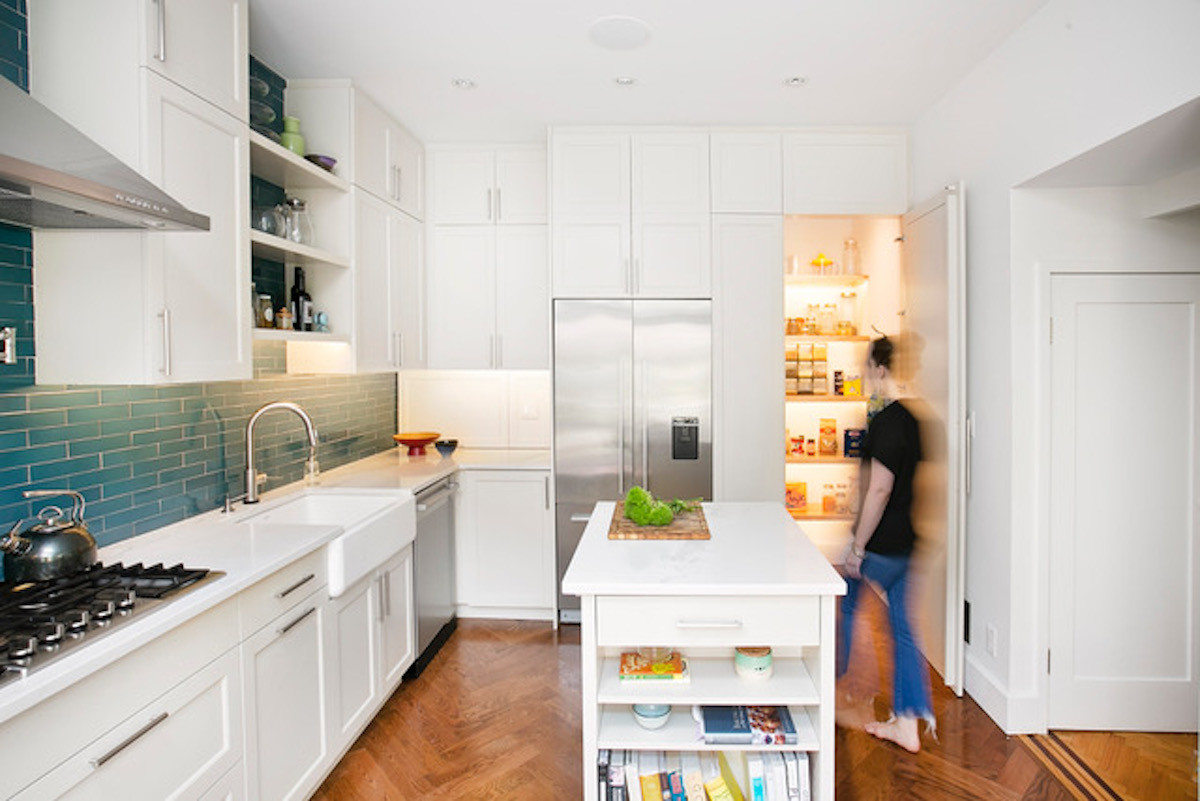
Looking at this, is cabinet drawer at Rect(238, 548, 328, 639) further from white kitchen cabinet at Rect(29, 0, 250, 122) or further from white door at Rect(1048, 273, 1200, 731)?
white door at Rect(1048, 273, 1200, 731)

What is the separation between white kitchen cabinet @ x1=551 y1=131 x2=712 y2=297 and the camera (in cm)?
384

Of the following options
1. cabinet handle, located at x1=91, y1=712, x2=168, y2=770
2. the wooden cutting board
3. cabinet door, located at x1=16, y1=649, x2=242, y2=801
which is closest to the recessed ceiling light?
the wooden cutting board

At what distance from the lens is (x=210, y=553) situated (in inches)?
83.4

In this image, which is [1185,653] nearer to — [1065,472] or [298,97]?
[1065,472]

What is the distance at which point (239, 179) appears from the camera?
7.79 feet

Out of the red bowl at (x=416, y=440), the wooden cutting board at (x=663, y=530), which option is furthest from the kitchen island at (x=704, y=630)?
the red bowl at (x=416, y=440)

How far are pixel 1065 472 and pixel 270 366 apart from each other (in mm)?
3526

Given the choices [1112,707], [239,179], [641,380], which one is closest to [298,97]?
[239,179]

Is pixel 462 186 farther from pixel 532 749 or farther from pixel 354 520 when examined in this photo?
pixel 532 749

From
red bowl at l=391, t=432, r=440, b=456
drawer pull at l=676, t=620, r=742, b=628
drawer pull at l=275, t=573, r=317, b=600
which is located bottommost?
drawer pull at l=676, t=620, r=742, b=628

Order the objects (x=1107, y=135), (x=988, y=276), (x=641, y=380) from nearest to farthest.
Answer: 1. (x=1107, y=135)
2. (x=988, y=276)
3. (x=641, y=380)

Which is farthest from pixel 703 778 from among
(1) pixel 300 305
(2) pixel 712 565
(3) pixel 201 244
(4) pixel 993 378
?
(1) pixel 300 305

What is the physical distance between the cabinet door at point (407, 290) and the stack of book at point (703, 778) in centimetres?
256

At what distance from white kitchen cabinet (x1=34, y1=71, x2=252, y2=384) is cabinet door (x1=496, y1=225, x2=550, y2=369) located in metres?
2.16
